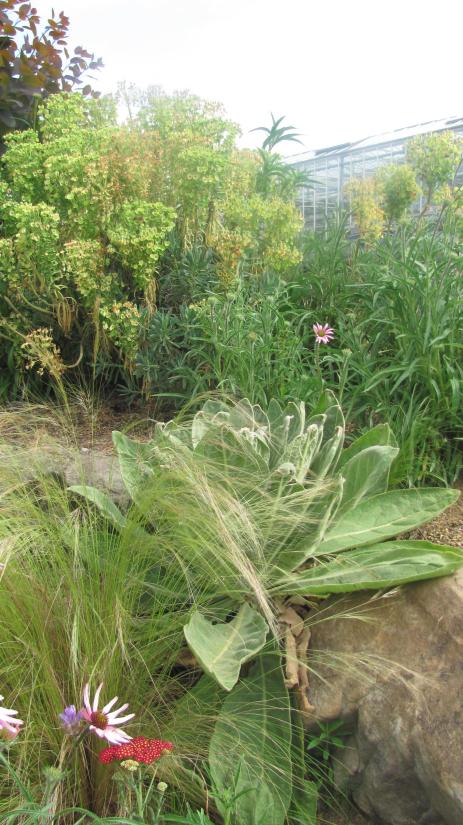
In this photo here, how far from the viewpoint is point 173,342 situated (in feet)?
12.5

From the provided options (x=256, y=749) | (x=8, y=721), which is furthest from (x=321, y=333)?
(x=8, y=721)

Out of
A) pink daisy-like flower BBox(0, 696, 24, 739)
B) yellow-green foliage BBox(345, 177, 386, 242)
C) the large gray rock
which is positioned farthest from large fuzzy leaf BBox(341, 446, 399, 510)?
yellow-green foliage BBox(345, 177, 386, 242)

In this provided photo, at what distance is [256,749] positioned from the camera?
200cm

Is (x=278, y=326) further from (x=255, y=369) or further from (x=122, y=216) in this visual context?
(x=122, y=216)

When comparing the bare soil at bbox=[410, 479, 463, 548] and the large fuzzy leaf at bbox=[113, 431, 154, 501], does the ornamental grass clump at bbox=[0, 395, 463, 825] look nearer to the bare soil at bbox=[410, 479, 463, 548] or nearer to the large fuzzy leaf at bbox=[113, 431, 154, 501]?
the large fuzzy leaf at bbox=[113, 431, 154, 501]

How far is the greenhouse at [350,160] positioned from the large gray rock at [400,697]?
6370mm

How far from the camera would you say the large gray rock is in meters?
1.97

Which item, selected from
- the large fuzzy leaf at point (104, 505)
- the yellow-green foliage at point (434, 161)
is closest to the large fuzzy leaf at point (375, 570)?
the large fuzzy leaf at point (104, 505)

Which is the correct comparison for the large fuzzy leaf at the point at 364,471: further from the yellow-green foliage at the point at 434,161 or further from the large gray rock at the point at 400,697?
the yellow-green foliage at the point at 434,161

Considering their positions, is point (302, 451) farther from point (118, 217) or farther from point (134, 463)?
point (118, 217)

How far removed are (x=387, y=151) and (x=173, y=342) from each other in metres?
6.02

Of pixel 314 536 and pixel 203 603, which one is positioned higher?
pixel 314 536

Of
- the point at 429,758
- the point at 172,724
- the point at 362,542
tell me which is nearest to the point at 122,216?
the point at 362,542

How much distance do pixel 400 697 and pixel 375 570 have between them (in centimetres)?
37
